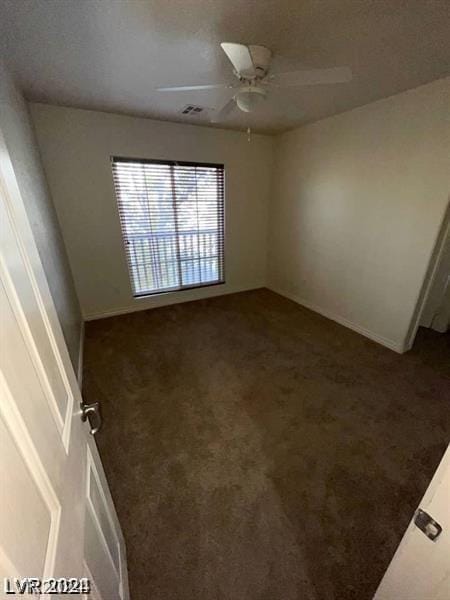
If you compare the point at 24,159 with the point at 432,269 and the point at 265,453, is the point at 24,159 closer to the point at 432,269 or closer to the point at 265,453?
the point at 265,453

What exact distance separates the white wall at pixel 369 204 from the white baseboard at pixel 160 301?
1.15 meters

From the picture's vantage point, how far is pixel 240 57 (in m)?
1.42

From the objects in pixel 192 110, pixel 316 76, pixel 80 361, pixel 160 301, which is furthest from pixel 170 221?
pixel 316 76

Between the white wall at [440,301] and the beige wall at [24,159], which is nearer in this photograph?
the beige wall at [24,159]

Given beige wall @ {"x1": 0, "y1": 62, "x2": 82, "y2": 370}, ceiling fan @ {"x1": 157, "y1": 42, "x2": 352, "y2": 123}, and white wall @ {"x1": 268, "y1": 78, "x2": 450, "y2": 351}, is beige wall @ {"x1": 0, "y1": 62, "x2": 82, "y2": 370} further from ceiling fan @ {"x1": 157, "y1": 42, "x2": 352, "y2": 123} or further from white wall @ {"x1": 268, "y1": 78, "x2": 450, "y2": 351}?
white wall @ {"x1": 268, "y1": 78, "x2": 450, "y2": 351}

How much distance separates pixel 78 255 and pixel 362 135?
3555mm

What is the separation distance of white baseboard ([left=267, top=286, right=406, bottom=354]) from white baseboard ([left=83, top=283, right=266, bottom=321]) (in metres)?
0.82

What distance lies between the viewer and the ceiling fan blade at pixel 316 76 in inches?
54.9

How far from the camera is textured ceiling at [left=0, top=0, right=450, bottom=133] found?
1.27 metres

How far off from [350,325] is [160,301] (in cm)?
270

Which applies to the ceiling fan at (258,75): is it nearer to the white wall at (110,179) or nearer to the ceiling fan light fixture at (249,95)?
the ceiling fan light fixture at (249,95)

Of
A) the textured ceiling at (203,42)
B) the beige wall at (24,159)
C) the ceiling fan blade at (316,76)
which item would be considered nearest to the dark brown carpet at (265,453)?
the beige wall at (24,159)

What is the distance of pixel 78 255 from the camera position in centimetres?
316

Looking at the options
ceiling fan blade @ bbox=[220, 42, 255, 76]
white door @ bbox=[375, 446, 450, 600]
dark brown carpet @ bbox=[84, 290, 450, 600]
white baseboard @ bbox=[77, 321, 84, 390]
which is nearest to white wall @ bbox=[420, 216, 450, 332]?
dark brown carpet @ bbox=[84, 290, 450, 600]
